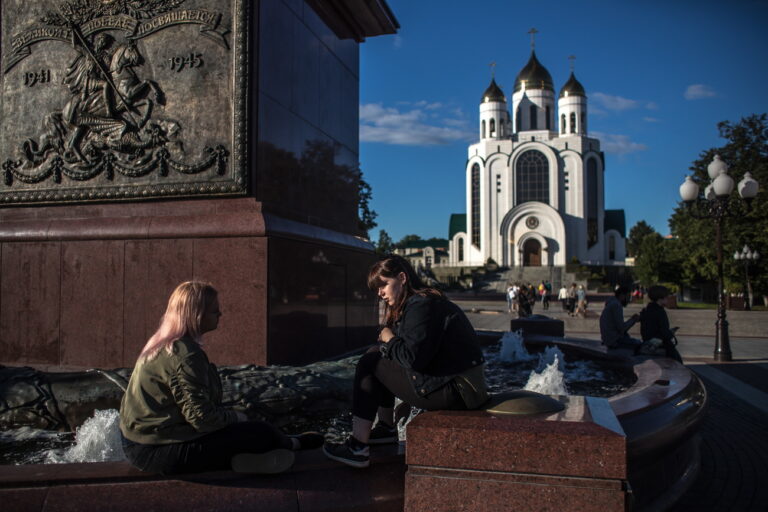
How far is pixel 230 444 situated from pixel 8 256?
15.1 ft

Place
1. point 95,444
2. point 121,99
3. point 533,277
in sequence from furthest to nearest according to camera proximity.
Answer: point 533,277 → point 121,99 → point 95,444

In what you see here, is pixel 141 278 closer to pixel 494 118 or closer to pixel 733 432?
pixel 733 432

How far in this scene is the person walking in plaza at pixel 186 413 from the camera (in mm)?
2707

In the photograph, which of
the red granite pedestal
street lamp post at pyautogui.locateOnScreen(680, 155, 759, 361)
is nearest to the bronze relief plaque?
the red granite pedestal

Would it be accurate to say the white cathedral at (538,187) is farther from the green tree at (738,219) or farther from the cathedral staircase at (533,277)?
the green tree at (738,219)

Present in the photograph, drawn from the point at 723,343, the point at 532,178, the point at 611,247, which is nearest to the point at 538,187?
the point at 532,178

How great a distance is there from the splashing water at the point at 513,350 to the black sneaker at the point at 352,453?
5830 millimetres

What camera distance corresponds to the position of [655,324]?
23.6 ft

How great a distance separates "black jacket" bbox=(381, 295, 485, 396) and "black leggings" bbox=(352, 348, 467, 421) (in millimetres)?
45

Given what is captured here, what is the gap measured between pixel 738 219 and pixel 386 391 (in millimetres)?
32943

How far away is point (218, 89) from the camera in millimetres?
5891

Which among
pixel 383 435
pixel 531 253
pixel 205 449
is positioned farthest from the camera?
pixel 531 253

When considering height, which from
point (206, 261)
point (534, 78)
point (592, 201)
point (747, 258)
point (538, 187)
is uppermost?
point (534, 78)

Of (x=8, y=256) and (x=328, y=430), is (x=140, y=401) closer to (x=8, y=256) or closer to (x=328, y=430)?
(x=328, y=430)
